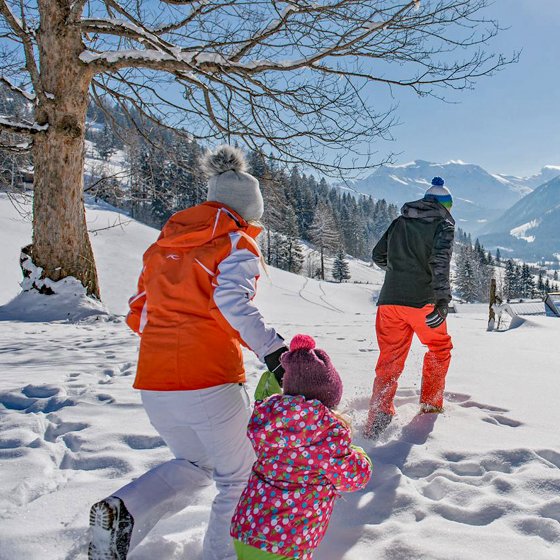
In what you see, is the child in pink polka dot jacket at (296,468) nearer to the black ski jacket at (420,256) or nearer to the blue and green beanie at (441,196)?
the black ski jacket at (420,256)

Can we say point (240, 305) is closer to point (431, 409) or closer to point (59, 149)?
point (431, 409)

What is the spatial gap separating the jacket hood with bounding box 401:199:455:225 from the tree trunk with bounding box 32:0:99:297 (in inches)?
228

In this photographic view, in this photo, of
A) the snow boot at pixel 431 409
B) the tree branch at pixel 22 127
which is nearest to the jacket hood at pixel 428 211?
the snow boot at pixel 431 409

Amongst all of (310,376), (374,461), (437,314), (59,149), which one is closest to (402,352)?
(437,314)

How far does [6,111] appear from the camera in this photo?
335 inches

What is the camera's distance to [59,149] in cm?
710

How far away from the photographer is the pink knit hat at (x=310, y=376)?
167 cm

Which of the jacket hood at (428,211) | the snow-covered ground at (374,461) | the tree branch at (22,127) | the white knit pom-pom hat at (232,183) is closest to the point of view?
the snow-covered ground at (374,461)

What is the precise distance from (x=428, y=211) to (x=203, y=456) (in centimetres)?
228

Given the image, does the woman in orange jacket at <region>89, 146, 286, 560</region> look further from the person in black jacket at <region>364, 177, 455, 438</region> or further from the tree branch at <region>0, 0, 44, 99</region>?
the tree branch at <region>0, 0, 44, 99</region>

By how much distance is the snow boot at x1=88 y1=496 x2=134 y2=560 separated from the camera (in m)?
1.57

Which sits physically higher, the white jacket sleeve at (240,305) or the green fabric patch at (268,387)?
the white jacket sleeve at (240,305)

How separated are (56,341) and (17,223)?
18.6 meters

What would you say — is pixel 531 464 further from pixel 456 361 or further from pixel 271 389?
pixel 456 361
